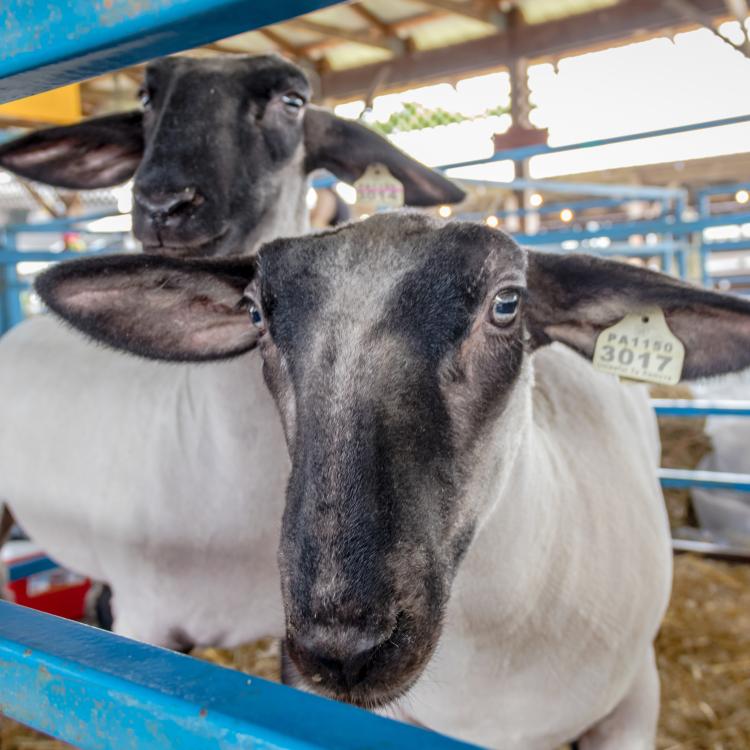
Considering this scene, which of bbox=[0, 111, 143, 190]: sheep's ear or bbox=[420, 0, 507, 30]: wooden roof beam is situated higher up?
bbox=[420, 0, 507, 30]: wooden roof beam

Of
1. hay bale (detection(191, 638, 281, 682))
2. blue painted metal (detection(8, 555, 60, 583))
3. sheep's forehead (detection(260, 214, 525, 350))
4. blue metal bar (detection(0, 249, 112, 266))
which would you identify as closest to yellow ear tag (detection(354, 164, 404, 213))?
sheep's forehead (detection(260, 214, 525, 350))

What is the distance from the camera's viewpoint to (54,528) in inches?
109

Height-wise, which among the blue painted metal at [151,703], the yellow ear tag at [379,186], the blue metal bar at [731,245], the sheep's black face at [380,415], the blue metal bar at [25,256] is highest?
the blue metal bar at [25,256]

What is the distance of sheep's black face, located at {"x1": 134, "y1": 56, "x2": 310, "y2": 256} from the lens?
2287 millimetres

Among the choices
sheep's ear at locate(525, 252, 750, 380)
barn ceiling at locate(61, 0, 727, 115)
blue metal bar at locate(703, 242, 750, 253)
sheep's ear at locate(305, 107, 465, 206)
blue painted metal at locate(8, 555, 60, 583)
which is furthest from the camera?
barn ceiling at locate(61, 0, 727, 115)

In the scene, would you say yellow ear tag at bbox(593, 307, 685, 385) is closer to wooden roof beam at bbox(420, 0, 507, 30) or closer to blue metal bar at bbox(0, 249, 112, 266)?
blue metal bar at bbox(0, 249, 112, 266)

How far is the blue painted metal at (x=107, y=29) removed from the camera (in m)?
0.82

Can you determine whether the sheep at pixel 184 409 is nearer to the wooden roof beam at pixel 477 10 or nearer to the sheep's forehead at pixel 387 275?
the sheep's forehead at pixel 387 275

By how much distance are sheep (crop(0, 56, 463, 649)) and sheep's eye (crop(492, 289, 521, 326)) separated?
915 mm

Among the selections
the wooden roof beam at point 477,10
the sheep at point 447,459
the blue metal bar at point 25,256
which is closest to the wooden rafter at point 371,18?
the wooden roof beam at point 477,10

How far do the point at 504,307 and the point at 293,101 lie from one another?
5.59 feet

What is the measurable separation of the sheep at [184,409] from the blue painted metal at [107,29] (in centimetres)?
110

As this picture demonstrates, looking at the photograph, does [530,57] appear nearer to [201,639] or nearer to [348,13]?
[348,13]

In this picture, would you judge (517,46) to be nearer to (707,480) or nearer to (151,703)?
(707,480)
